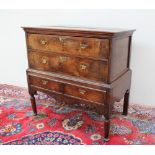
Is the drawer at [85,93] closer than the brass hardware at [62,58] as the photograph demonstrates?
Yes

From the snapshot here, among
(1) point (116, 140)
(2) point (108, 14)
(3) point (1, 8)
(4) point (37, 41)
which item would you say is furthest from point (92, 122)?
(3) point (1, 8)

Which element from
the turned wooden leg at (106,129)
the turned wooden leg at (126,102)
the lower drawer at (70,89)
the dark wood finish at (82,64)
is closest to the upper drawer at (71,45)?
the dark wood finish at (82,64)

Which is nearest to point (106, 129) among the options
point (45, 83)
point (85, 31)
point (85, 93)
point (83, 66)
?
point (85, 93)

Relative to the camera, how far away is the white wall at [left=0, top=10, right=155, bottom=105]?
2.19 metres

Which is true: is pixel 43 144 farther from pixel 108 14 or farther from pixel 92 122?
pixel 108 14

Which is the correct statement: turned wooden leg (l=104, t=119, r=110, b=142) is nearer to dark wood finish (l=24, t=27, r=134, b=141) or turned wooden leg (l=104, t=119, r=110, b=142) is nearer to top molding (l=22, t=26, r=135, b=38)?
dark wood finish (l=24, t=27, r=134, b=141)

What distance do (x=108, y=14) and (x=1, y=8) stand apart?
1.45 metres

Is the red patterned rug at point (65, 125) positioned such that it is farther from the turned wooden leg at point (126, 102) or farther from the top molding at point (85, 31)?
the top molding at point (85, 31)

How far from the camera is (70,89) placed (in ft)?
6.29

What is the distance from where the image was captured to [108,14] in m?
2.27

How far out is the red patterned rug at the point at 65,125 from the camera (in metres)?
1.93

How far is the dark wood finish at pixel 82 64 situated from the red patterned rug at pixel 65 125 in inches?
8.6

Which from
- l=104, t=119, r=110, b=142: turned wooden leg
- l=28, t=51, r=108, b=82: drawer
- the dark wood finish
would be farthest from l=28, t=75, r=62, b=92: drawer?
l=104, t=119, r=110, b=142: turned wooden leg

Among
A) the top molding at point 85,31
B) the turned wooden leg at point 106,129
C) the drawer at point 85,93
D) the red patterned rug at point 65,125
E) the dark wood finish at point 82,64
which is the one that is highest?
the top molding at point 85,31
